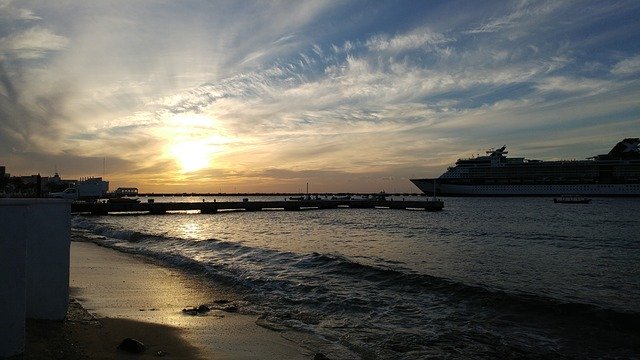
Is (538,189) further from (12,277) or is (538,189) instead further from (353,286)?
(12,277)

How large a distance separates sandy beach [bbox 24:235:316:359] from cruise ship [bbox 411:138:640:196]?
328ft

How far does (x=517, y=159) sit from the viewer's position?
4690 inches

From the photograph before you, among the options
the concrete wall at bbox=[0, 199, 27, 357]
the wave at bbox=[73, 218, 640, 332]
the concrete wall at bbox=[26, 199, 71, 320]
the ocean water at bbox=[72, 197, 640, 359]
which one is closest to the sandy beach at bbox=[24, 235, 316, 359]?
the concrete wall at bbox=[26, 199, 71, 320]

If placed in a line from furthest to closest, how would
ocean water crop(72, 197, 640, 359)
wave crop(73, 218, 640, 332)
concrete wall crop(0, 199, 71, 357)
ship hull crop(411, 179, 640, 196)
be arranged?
ship hull crop(411, 179, 640, 196), wave crop(73, 218, 640, 332), ocean water crop(72, 197, 640, 359), concrete wall crop(0, 199, 71, 357)

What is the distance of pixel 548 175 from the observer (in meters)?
112

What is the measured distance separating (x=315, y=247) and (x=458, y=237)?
1068 cm

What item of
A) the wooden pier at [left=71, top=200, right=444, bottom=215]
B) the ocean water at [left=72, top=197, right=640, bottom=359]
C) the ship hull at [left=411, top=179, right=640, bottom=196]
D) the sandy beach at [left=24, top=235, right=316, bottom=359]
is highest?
the ship hull at [left=411, top=179, right=640, bottom=196]

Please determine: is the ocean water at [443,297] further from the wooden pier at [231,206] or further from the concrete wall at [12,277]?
the wooden pier at [231,206]

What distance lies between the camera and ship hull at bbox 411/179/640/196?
10888 cm

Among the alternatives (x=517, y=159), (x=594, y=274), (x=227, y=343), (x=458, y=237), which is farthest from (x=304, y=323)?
(x=517, y=159)

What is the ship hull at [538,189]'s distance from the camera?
357 ft

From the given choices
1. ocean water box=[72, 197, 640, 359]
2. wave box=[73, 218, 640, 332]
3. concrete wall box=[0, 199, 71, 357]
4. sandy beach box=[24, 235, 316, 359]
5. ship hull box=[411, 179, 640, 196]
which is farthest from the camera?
ship hull box=[411, 179, 640, 196]

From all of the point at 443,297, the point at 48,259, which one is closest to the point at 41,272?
the point at 48,259

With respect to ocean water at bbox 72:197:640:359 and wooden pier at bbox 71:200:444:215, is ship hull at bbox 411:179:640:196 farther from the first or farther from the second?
ocean water at bbox 72:197:640:359
